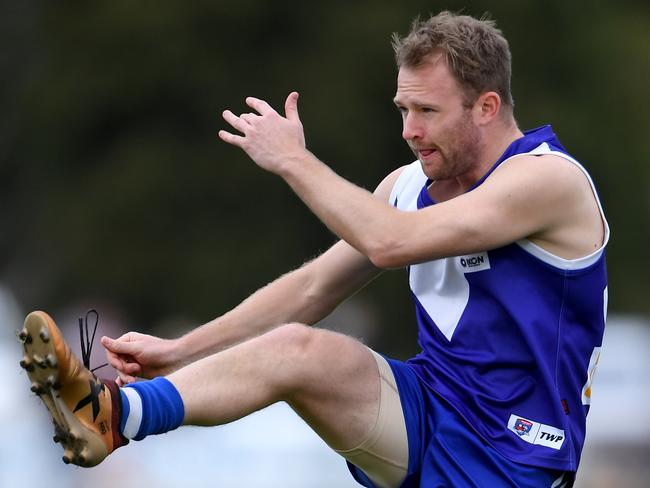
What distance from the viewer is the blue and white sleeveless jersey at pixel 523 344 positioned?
5.95 meters

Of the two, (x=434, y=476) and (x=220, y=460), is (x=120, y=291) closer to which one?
(x=220, y=460)

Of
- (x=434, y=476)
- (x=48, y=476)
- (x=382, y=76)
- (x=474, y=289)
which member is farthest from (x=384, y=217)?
(x=382, y=76)

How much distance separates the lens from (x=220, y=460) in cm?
1188

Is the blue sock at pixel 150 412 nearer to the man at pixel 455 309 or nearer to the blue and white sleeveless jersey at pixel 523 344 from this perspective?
the man at pixel 455 309

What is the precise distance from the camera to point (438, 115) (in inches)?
239

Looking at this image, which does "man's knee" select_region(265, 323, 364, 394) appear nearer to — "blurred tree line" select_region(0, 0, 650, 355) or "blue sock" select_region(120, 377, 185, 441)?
"blue sock" select_region(120, 377, 185, 441)

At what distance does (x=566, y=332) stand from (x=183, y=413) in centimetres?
152

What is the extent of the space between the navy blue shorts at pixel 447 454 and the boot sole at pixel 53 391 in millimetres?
1249

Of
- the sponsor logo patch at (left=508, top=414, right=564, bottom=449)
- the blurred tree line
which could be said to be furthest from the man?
the blurred tree line

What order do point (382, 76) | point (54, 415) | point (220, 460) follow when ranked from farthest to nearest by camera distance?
point (382, 76)
point (220, 460)
point (54, 415)

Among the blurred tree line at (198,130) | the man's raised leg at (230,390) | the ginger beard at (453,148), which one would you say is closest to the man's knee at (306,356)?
the man's raised leg at (230,390)

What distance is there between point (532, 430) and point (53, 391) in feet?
5.96

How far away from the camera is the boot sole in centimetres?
531

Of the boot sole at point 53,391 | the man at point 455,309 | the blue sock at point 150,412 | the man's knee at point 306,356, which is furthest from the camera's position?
the man at point 455,309
